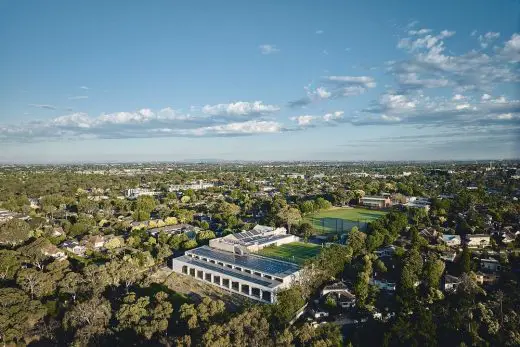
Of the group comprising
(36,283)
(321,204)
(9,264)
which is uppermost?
(321,204)

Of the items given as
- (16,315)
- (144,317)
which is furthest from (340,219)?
(16,315)

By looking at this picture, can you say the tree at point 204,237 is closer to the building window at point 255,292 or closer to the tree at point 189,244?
the tree at point 189,244

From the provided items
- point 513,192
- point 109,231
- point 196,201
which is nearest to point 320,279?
point 109,231

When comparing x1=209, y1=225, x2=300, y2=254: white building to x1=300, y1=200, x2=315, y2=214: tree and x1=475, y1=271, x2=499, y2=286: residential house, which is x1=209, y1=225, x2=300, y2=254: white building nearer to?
x1=300, y1=200, x2=315, y2=214: tree

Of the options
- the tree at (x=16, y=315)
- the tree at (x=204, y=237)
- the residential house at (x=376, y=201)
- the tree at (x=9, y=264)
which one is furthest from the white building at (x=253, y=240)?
the residential house at (x=376, y=201)

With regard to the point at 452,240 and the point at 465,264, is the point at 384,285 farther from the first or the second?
the point at 452,240

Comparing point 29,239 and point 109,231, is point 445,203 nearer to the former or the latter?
point 109,231
